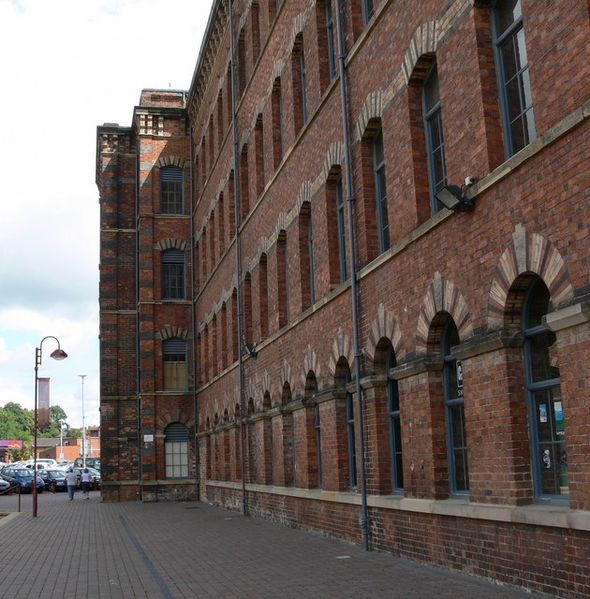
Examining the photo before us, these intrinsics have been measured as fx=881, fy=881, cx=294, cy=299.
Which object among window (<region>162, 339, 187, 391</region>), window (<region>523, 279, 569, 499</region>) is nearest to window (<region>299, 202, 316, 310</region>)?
window (<region>523, 279, 569, 499</region>)

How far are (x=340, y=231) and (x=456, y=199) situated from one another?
6133 millimetres

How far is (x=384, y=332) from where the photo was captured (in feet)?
45.2

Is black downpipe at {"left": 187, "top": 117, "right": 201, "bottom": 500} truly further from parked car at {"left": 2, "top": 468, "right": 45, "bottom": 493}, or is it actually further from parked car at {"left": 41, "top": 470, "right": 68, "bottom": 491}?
parked car at {"left": 41, "top": 470, "right": 68, "bottom": 491}

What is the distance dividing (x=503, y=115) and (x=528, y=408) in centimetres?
349

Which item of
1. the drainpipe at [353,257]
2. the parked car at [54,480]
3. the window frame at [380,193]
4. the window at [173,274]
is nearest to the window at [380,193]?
the window frame at [380,193]

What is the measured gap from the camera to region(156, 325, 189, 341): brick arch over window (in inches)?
1484

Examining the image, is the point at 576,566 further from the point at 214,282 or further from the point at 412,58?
the point at 214,282

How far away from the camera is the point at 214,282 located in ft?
104

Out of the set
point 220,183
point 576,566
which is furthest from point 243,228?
point 576,566

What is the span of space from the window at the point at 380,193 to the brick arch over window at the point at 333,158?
1.14 metres

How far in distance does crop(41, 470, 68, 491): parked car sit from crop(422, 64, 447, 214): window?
46490 millimetres

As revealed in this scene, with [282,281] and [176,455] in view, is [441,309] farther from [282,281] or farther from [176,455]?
[176,455]

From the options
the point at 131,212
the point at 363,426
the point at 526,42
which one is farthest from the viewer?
the point at 131,212

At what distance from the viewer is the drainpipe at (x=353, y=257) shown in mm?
14297
